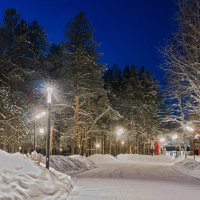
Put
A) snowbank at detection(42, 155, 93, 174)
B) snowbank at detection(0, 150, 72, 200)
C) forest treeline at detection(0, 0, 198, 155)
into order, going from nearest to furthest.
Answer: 1. snowbank at detection(0, 150, 72, 200)
2. snowbank at detection(42, 155, 93, 174)
3. forest treeline at detection(0, 0, 198, 155)

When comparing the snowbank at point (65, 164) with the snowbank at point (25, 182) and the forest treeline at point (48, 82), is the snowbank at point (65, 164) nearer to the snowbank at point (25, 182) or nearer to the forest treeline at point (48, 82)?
the forest treeline at point (48, 82)

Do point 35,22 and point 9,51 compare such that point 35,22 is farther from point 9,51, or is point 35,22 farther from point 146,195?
point 146,195

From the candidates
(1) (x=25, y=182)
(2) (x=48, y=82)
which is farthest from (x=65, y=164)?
(1) (x=25, y=182)

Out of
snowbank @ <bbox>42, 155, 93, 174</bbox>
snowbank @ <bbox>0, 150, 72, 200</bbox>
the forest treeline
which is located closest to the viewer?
snowbank @ <bbox>0, 150, 72, 200</bbox>

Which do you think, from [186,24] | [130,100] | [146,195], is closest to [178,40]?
[186,24]

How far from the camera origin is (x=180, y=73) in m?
23.2

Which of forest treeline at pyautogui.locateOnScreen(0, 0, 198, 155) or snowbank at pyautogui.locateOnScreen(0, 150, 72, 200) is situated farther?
forest treeline at pyautogui.locateOnScreen(0, 0, 198, 155)

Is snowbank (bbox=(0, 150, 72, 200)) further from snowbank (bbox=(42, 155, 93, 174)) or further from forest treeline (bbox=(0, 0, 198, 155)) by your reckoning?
forest treeline (bbox=(0, 0, 198, 155))

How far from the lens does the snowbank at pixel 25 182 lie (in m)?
9.73

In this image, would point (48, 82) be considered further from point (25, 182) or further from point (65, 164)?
point (25, 182)

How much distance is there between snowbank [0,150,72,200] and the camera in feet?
31.9

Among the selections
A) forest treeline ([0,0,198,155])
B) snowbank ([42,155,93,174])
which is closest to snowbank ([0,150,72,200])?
snowbank ([42,155,93,174])

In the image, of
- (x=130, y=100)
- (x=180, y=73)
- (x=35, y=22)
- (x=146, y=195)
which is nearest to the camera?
(x=146, y=195)

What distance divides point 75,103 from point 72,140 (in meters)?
4.57
